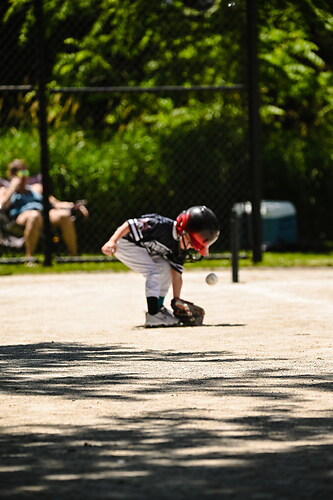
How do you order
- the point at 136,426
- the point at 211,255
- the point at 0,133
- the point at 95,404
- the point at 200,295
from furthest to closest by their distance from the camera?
the point at 0,133, the point at 211,255, the point at 200,295, the point at 95,404, the point at 136,426

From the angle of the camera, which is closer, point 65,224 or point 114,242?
point 114,242

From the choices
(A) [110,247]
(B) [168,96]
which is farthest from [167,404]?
(B) [168,96]

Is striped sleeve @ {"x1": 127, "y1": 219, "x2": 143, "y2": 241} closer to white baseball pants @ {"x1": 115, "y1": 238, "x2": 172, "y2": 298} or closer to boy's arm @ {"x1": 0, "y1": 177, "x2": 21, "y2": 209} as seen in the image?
white baseball pants @ {"x1": 115, "y1": 238, "x2": 172, "y2": 298}

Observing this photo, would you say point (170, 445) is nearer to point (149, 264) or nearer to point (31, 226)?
point (149, 264)

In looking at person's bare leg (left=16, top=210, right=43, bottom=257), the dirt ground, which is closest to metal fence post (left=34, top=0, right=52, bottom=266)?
person's bare leg (left=16, top=210, right=43, bottom=257)

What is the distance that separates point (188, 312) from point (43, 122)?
733 cm

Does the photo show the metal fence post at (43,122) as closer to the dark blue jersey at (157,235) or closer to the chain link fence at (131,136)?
the chain link fence at (131,136)

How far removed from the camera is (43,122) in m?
16.3

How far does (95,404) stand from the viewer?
234 inches

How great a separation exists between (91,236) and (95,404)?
497 inches

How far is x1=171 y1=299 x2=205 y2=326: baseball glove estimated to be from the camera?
9.64 metres

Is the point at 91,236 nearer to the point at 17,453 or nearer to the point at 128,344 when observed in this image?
the point at 128,344

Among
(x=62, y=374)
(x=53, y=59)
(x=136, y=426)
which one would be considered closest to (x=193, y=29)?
(x=53, y=59)

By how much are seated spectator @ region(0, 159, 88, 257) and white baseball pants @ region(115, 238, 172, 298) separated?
629 cm
